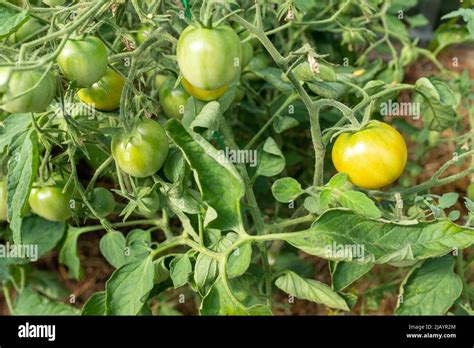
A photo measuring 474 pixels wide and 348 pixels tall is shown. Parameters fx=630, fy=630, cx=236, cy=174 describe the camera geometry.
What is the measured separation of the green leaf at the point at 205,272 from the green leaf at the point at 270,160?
198mm

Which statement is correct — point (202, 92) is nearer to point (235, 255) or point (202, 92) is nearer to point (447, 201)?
point (235, 255)

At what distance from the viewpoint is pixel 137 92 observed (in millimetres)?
923

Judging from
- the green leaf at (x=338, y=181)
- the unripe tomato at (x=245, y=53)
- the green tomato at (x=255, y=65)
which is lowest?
the green leaf at (x=338, y=181)

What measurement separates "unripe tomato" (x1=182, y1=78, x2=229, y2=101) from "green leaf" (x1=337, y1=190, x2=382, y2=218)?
25 centimetres

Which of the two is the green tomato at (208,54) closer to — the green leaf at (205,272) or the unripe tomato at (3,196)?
the green leaf at (205,272)

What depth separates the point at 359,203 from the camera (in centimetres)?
92

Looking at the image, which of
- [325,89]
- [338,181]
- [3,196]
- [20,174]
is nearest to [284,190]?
[338,181]

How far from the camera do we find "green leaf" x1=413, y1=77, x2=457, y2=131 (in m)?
1.06

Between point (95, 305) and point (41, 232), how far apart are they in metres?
0.31

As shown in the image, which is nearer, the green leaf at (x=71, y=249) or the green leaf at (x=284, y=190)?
the green leaf at (x=284, y=190)

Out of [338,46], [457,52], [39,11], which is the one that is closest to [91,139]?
[39,11]

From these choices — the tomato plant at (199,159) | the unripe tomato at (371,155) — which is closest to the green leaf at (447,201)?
the tomato plant at (199,159)

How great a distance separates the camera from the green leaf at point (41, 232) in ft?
4.27

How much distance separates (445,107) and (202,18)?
559mm
